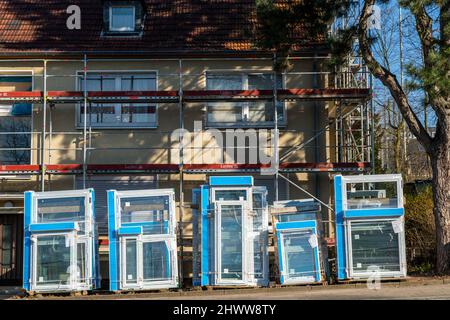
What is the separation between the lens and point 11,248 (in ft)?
59.1

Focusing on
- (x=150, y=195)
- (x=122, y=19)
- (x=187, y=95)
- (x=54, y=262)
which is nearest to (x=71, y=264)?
(x=54, y=262)

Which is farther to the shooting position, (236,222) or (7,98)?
(7,98)

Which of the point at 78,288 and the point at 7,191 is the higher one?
the point at 7,191

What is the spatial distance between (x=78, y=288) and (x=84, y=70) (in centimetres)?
614

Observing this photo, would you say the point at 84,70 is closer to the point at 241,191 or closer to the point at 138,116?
the point at 138,116

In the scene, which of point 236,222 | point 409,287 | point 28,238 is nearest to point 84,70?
point 28,238

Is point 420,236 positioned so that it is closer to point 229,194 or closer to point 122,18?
point 229,194

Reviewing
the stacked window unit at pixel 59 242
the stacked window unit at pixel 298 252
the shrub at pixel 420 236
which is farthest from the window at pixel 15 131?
the shrub at pixel 420 236

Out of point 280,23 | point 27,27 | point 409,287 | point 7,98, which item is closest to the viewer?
point 409,287

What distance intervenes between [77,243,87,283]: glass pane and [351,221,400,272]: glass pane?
5.93 metres

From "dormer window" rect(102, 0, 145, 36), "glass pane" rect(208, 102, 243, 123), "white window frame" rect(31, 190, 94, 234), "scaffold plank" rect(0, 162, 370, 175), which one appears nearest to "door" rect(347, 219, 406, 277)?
"scaffold plank" rect(0, 162, 370, 175)

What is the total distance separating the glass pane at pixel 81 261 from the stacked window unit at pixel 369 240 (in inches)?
221

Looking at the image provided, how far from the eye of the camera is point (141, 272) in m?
14.7

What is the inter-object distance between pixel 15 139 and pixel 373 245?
33.3ft
